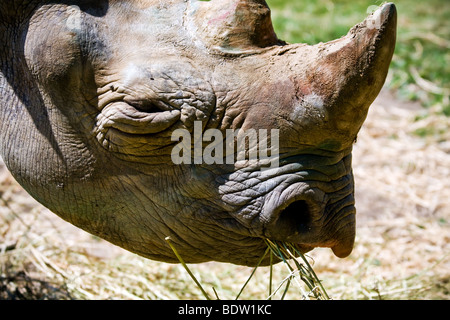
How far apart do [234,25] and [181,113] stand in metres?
0.40

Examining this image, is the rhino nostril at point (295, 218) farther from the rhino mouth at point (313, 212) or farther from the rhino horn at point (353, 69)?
the rhino horn at point (353, 69)

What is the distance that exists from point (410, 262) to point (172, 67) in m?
3.23

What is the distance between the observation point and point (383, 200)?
19.7 ft

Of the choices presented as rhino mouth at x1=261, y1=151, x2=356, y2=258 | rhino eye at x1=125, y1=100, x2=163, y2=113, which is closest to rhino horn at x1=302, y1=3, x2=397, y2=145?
rhino mouth at x1=261, y1=151, x2=356, y2=258

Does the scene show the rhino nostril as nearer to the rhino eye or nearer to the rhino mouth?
the rhino mouth

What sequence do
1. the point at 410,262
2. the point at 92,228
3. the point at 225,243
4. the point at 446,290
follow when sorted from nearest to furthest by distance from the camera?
the point at 225,243
the point at 92,228
the point at 446,290
the point at 410,262

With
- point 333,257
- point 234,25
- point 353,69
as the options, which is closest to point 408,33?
point 333,257

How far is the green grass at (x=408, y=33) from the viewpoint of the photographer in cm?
800

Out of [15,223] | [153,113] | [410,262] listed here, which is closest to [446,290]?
[410,262]

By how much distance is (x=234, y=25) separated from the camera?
255cm

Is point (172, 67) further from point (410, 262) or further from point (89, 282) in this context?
point (410, 262)

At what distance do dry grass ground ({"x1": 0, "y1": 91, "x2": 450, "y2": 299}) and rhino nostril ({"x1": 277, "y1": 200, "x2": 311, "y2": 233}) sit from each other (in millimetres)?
1675

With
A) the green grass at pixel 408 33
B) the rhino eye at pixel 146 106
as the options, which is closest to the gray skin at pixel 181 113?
the rhino eye at pixel 146 106

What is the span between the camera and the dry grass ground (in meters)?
4.41
